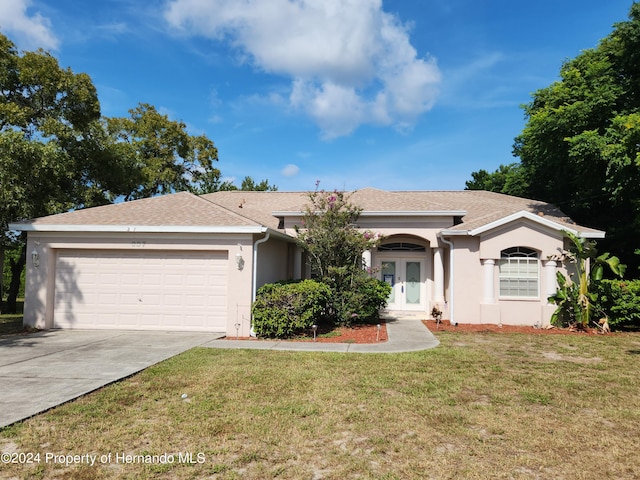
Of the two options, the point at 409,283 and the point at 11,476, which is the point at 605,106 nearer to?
the point at 409,283

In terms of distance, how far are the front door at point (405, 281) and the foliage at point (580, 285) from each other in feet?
15.3

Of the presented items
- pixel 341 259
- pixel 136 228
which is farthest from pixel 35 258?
pixel 341 259

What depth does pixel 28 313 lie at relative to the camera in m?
12.0

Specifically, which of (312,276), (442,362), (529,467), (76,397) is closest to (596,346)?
(442,362)

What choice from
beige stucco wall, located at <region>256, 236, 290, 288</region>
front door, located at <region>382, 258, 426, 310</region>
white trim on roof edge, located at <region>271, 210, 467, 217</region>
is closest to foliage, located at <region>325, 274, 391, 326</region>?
beige stucco wall, located at <region>256, 236, 290, 288</region>

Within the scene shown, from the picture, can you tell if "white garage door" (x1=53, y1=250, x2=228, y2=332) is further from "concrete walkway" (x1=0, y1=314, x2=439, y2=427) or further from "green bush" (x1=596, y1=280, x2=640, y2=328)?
"green bush" (x1=596, y1=280, x2=640, y2=328)

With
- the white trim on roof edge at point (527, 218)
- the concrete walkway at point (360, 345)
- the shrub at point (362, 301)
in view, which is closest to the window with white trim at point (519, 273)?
the white trim on roof edge at point (527, 218)

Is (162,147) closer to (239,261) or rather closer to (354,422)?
(239,261)

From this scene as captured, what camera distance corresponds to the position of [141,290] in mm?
12062

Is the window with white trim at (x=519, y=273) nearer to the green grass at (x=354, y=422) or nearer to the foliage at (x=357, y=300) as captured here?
the foliage at (x=357, y=300)

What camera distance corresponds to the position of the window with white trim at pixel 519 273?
13.5 metres

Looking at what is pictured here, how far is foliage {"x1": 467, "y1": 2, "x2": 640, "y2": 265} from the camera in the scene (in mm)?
13875

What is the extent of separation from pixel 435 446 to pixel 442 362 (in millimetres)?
3959

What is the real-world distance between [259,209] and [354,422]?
14.5m
